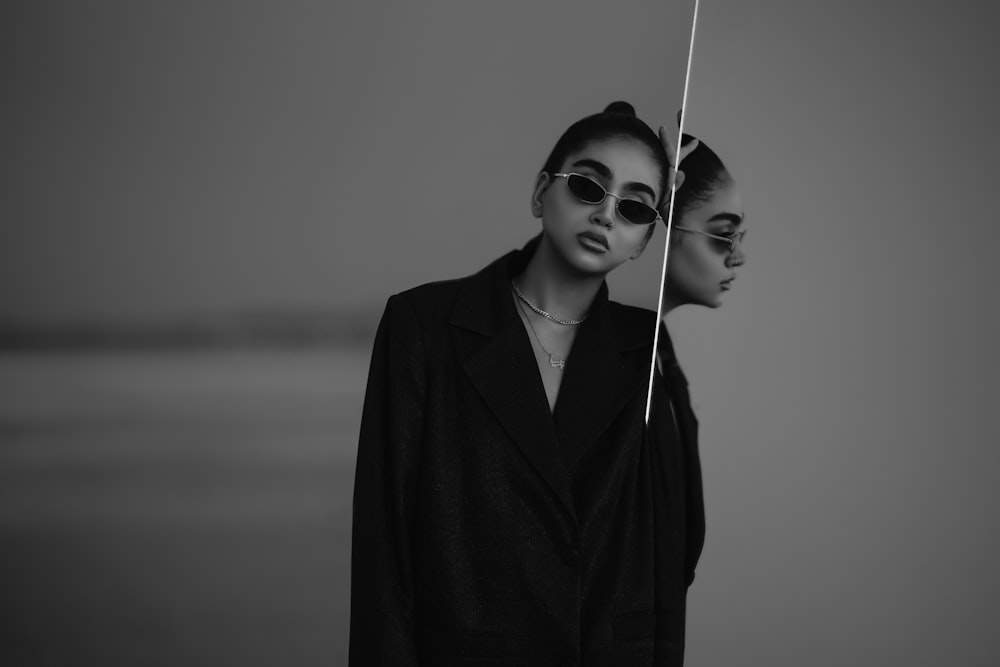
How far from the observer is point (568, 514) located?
1120 millimetres

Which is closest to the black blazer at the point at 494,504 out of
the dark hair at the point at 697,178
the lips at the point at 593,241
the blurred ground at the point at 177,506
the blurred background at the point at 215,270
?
the lips at the point at 593,241

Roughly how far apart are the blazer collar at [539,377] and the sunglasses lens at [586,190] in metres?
0.11

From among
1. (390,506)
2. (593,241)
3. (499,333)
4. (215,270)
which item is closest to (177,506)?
(215,270)

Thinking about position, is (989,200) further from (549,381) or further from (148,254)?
(148,254)

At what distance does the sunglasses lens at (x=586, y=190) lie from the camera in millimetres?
1145

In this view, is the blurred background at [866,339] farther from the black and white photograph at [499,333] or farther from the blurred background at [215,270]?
the blurred background at [215,270]

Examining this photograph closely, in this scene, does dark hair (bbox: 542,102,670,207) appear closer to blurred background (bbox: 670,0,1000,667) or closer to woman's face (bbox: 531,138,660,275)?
woman's face (bbox: 531,138,660,275)

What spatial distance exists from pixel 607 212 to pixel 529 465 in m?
0.31

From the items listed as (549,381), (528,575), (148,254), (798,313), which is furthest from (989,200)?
(148,254)

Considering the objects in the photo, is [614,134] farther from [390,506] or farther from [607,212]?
[390,506]

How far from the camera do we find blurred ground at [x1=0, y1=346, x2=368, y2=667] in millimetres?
2014

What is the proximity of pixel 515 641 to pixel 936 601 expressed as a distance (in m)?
0.84

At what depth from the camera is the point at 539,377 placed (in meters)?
1.15

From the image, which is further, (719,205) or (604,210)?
(719,205)
